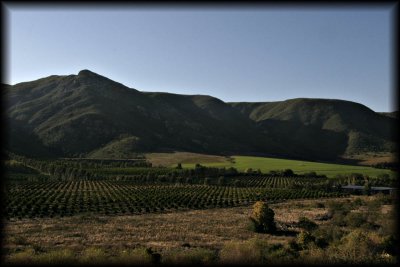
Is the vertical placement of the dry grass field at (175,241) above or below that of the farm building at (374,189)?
above

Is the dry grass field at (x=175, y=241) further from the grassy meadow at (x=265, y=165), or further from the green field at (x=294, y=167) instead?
the grassy meadow at (x=265, y=165)

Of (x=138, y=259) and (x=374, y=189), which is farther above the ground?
(x=138, y=259)

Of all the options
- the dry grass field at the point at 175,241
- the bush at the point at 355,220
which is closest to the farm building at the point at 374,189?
the dry grass field at the point at 175,241

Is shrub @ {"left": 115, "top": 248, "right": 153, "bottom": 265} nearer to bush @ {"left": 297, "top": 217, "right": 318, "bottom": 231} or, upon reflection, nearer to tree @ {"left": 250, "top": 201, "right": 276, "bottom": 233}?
tree @ {"left": 250, "top": 201, "right": 276, "bottom": 233}

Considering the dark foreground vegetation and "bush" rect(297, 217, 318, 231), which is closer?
the dark foreground vegetation

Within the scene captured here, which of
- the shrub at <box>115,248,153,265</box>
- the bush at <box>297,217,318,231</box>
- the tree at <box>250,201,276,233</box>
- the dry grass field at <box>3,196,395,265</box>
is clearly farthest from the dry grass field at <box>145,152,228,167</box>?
the shrub at <box>115,248,153,265</box>

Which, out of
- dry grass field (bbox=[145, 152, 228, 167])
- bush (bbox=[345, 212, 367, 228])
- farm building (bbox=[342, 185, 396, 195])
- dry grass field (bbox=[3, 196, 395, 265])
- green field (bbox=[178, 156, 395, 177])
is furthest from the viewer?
dry grass field (bbox=[145, 152, 228, 167])

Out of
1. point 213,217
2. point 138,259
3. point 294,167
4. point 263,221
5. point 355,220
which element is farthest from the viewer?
point 294,167

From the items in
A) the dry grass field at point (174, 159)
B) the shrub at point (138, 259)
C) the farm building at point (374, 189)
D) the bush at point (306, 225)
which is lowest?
the farm building at point (374, 189)

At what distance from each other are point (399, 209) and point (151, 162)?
145m

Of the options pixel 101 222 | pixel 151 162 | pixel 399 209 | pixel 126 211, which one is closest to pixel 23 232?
pixel 101 222

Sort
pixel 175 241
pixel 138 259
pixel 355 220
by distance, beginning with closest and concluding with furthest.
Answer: pixel 138 259 < pixel 175 241 < pixel 355 220

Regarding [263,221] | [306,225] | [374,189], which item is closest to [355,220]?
[306,225]

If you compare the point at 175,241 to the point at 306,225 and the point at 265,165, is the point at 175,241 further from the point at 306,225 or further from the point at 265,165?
the point at 265,165
